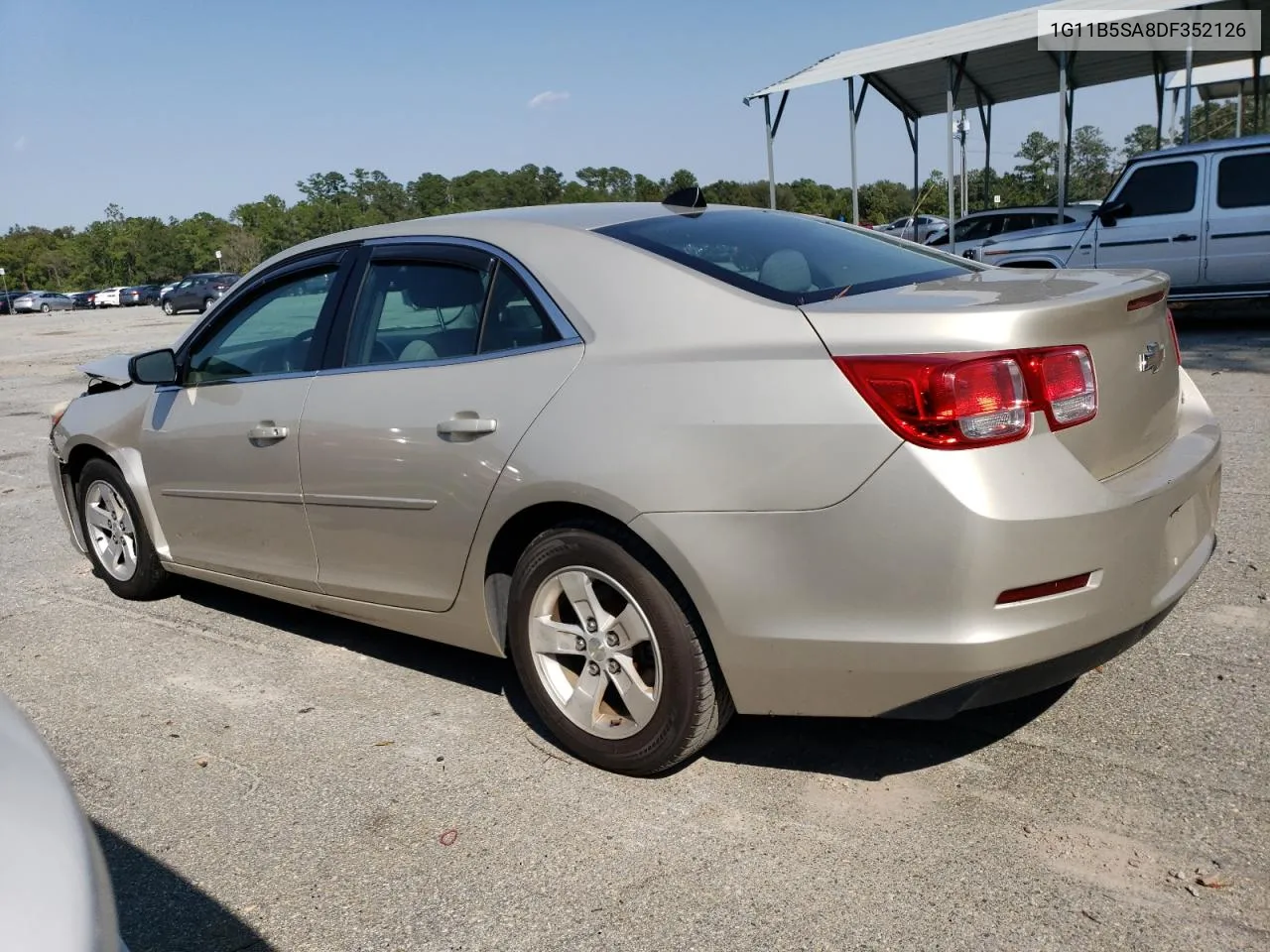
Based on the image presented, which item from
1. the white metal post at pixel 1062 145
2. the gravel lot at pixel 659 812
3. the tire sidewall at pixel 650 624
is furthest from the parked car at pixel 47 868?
the white metal post at pixel 1062 145

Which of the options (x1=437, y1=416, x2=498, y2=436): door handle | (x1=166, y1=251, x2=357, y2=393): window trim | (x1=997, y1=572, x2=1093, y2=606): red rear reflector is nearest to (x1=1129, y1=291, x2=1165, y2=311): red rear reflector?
(x1=997, y1=572, x2=1093, y2=606): red rear reflector

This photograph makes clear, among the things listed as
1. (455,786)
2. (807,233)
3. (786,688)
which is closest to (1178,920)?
(786,688)

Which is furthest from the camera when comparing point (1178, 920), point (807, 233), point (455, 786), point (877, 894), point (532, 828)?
point (807, 233)

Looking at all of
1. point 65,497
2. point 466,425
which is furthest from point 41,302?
point 466,425

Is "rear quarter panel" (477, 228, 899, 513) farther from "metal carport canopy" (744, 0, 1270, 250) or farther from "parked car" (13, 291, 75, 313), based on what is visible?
"parked car" (13, 291, 75, 313)

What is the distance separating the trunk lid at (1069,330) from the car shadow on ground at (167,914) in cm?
196

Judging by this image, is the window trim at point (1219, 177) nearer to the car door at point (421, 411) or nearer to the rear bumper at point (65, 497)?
the car door at point (421, 411)

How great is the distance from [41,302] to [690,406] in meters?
72.7

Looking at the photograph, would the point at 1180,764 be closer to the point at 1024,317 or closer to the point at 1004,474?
the point at 1004,474

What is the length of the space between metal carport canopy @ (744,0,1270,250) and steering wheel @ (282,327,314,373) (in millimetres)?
11799

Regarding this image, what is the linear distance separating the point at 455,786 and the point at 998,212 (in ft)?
45.2

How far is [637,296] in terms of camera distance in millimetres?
3033

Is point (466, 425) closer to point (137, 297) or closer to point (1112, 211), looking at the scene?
point (1112, 211)

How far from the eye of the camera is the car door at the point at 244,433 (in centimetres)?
389
